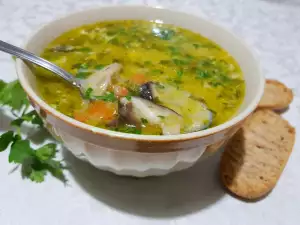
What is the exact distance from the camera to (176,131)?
1.38m

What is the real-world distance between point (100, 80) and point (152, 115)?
27cm

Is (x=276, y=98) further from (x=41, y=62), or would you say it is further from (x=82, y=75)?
(x=41, y=62)

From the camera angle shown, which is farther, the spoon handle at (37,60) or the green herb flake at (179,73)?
the green herb flake at (179,73)

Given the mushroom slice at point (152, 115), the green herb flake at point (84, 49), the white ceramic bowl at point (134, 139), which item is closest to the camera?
the white ceramic bowl at point (134, 139)

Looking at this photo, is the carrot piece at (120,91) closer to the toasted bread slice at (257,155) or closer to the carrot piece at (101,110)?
the carrot piece at (101,110)

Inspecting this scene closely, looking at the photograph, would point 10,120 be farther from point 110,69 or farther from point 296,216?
point 296,216

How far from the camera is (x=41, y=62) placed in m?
1.53

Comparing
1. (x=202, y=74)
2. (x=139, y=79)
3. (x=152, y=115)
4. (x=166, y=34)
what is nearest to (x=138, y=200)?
(x=152, y=115)

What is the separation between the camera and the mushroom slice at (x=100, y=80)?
5.00ft

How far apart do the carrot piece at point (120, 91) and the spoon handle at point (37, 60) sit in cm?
14

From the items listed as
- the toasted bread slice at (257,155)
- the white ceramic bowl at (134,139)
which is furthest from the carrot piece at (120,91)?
the toasted bread slice at (257,155)

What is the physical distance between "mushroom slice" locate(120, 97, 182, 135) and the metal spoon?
203 millimetres

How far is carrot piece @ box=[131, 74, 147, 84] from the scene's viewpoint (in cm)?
161

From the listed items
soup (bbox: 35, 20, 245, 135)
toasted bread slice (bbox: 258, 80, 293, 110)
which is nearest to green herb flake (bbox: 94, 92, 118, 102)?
soup (bbox: 35, 20, 245, 135)
